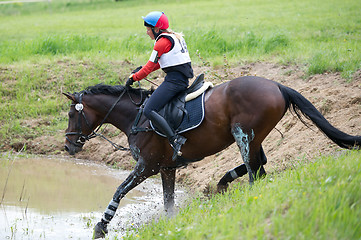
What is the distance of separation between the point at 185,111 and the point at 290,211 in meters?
2.75

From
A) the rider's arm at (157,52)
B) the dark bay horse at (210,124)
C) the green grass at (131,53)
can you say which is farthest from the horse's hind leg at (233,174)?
the green grass at (131,53)

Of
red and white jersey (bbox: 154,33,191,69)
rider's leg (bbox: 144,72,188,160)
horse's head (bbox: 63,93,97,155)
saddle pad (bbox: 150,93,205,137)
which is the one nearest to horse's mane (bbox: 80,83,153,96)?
horse's head (bbox: 63,93,97,155)

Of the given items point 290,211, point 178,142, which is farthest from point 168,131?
point 290,211

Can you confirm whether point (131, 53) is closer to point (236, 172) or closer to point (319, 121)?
point (236, 172)

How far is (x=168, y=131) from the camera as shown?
6.81 metres

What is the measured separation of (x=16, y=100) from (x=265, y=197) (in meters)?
10.2

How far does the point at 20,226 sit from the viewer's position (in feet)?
24.7

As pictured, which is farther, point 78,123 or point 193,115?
point 78,123

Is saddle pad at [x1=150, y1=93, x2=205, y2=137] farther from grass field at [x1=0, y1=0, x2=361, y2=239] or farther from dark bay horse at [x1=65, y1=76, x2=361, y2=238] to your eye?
grass field at [x1=0, y1=0, x2=361, y2=239]

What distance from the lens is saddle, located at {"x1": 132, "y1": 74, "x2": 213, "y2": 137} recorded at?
6850 mm

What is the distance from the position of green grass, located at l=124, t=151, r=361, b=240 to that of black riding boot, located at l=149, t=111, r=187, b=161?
42.6 inches

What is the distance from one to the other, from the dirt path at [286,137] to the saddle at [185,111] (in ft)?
5.00

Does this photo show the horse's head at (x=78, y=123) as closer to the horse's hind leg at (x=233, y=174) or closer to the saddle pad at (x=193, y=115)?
the saddle pad at (x=193, y=115)

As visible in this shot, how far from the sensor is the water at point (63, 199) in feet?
24.6
